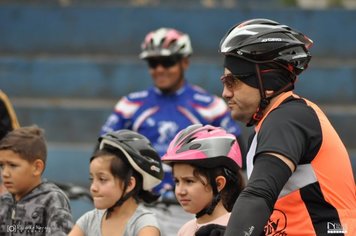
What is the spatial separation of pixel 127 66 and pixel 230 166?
6278 mm

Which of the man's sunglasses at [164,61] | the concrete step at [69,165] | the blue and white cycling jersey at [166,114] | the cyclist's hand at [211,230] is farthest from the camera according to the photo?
the concrete step at [69,165]

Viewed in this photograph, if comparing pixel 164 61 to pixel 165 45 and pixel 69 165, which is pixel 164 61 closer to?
pixel 165 45

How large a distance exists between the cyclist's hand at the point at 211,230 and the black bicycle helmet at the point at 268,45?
0.71 meters

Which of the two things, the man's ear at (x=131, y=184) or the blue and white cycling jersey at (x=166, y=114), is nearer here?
the man's ear at (x=131, y=184)

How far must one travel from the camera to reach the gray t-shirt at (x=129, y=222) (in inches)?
182

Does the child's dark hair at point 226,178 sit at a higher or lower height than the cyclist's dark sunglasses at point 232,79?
lower

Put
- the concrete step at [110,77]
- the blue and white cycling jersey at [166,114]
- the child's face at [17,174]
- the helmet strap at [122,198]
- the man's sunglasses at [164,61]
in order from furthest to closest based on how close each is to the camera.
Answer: the concrete step at [110,77] < the man's sunglasses at [164,61] < the blue and white cycling jersey at [166,114] < the child's face at [17,174] < the helmet strap at [122,198]

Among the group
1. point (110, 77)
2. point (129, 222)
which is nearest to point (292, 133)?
point (129, 222)

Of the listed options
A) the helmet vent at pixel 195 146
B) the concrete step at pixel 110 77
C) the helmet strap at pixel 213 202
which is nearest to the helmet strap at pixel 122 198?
the helmet strap at pixel 213 202

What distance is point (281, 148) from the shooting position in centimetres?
329

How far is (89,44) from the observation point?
36.2ft

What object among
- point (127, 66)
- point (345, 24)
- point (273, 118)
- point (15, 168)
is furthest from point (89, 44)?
point (273, 118)

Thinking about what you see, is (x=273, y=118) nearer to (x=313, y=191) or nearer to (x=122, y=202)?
(x=313, y=191)

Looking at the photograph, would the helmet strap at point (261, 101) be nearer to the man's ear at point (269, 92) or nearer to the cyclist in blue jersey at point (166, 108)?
the man's ear at point (269, 92)
